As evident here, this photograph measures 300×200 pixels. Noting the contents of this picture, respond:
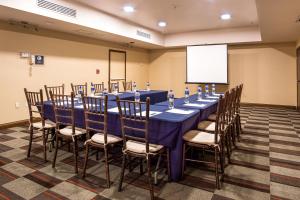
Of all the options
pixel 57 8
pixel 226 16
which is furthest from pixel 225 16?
pixel 57 8

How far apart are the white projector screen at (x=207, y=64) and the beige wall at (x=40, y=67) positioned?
314 cm

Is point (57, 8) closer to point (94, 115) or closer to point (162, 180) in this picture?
point (94, 115)

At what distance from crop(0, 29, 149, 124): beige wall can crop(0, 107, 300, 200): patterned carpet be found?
1405 millimetres

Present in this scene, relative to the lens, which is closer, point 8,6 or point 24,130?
point 8,6

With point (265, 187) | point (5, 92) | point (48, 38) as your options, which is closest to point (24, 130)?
point (5, 92)

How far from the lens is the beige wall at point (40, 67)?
185 inches

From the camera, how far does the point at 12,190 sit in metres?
2.31

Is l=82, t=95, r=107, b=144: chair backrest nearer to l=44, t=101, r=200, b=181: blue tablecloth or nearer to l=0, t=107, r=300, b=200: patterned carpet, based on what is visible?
l=44, t=101, r=200, b=181: blue tablecloth

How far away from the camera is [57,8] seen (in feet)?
14.3

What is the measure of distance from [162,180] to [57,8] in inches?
152

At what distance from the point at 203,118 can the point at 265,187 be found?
1.30 metres

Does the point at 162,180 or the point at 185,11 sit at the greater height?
the point at 185,11

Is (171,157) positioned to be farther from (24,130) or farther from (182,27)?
(182,27)

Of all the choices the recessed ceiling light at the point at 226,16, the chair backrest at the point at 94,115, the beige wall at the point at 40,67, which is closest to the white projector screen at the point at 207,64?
the recessed ceiling light at the point at 226,16
